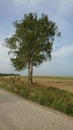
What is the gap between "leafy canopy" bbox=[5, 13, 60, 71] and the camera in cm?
4788

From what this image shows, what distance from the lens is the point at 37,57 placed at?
49.7 metres

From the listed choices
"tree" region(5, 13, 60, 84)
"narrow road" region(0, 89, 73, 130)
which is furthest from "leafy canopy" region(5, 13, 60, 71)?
"narrow road" region(0, 89, 73, 130)

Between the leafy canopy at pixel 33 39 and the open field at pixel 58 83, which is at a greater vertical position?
the leafy canopy at pixel 33 39

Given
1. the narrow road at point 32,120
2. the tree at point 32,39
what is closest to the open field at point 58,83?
the tree at point 32,39

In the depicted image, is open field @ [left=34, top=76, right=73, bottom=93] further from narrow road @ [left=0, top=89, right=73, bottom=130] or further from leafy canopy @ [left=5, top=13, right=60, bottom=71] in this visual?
narrow road @ [left=0, top=89, right=73, bottom=130]

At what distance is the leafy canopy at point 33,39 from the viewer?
47.9m

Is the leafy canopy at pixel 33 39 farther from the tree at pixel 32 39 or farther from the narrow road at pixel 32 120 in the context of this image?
the narrow road at pixel 32 120

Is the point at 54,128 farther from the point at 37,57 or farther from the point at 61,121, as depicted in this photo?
the point at 37,57

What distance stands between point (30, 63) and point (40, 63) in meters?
1.56

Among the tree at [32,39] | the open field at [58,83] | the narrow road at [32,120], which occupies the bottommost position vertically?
the narrow road at [32,120]

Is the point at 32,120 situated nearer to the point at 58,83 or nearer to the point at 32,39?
the point at 32,39

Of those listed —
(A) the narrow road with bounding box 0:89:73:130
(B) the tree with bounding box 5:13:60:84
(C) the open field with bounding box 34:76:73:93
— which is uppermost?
(B) the tree with bounding box 5:13:60:84

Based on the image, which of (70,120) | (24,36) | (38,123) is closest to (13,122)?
(38,123)

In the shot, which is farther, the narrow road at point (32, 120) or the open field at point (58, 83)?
the open field at point (58, 83)
